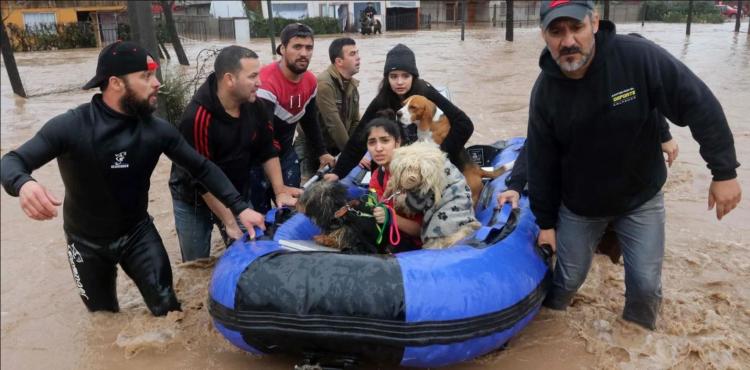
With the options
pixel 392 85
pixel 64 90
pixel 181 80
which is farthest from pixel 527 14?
pixel 392 85

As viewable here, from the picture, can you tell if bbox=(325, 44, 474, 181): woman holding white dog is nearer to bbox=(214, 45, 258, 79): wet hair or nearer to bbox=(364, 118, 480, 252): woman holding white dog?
bbox=(364, 118, 480, 252): woman holding white dog

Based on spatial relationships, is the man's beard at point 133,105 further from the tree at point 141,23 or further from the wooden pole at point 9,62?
the wooden pole at point 9,62

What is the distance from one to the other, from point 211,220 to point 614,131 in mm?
2979

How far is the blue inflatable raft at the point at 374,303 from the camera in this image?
2887 millimetres

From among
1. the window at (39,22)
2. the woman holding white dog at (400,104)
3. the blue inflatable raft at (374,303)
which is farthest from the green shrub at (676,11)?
the blue inflatable raft at (374,303)

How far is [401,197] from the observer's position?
3.58 m

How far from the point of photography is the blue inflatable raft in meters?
2.89

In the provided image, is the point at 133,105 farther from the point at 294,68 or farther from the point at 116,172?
the point at 294,68

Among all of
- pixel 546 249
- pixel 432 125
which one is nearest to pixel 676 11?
pixel 432 125

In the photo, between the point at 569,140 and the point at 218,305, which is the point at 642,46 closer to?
the point at 569,140

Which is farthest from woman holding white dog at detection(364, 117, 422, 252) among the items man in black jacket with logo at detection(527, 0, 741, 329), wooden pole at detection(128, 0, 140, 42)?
wooden pole at detection(128, 0, 140, 42)

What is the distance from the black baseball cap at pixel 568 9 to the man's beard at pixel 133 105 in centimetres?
224

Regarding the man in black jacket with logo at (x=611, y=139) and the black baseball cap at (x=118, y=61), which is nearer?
the man in black jacket with logo at (x=611, y=139)

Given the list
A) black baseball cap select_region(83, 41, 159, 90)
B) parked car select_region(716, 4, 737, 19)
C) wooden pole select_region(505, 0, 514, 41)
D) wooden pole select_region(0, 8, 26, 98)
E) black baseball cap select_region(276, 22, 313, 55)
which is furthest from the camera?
parked car select_region(716, 4, 737, 19)
